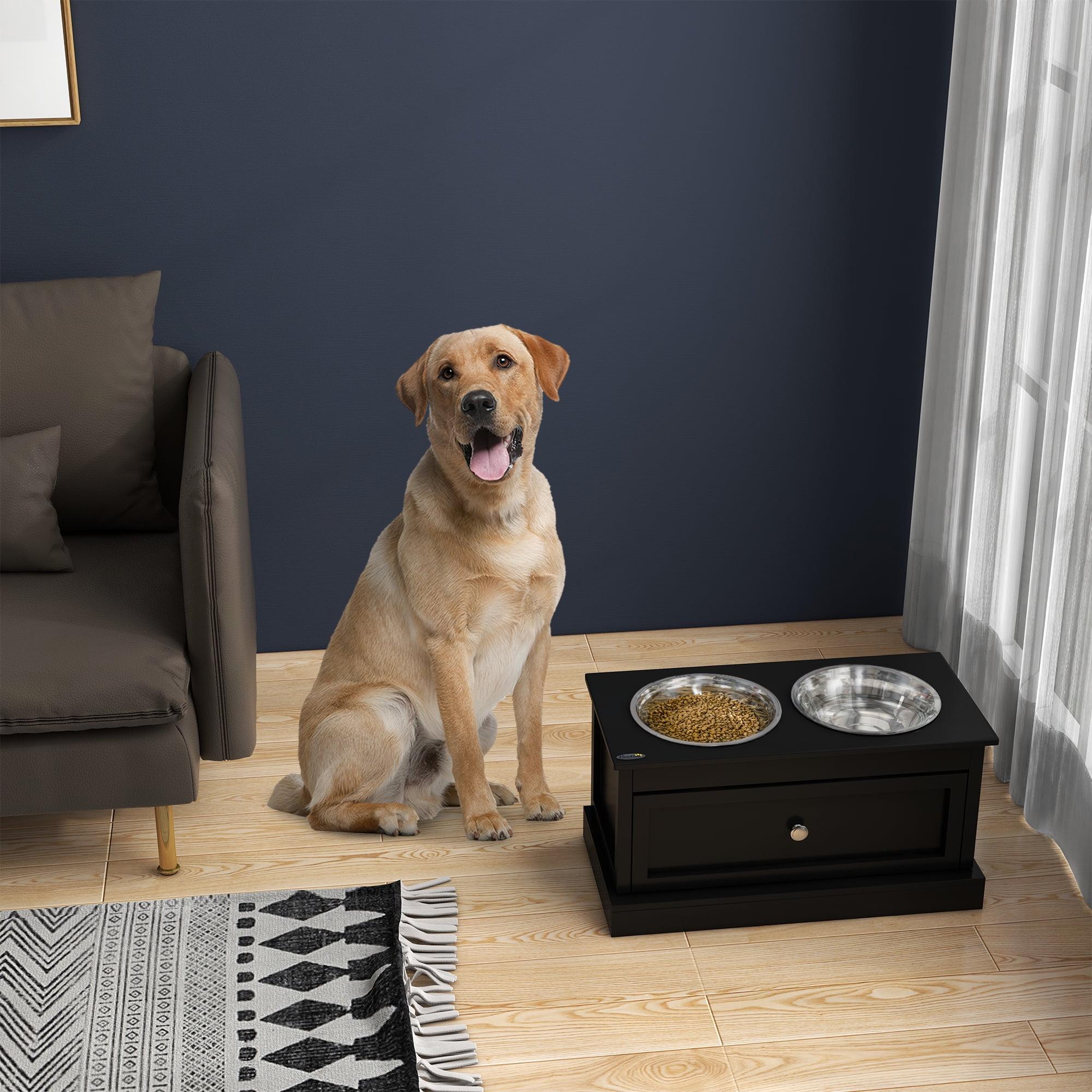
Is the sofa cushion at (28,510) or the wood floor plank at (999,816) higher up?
the sofa cushion at (28,510)

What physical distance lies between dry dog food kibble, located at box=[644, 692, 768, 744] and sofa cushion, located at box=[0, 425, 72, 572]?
1216mm

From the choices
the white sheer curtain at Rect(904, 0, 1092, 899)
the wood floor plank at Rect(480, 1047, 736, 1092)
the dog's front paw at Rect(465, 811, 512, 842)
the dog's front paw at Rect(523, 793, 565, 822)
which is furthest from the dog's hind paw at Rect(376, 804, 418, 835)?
the white sheer curtain at Rect(904, 0, 1092, 899)

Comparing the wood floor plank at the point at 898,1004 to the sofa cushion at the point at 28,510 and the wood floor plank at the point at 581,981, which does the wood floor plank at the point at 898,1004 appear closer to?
the wood floor plank at the point at 581,981

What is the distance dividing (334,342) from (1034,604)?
165 cm

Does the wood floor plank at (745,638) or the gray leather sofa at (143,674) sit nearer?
the gray leather sofa at (143,674)

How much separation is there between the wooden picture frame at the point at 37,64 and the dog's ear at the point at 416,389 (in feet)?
3.45

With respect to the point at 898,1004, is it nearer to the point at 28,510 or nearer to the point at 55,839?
the point at 55,839

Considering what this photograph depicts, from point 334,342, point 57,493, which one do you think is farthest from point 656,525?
point 57,493

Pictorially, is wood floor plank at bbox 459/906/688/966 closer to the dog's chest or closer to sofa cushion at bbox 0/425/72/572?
the dog's chest

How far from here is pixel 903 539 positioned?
335 cm

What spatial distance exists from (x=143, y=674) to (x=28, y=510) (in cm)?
54

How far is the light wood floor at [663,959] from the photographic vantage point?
6.37ft

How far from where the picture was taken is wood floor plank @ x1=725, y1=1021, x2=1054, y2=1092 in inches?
75.1

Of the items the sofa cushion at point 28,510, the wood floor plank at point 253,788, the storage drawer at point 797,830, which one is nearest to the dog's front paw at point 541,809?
the wood floor plank at point 253,788
